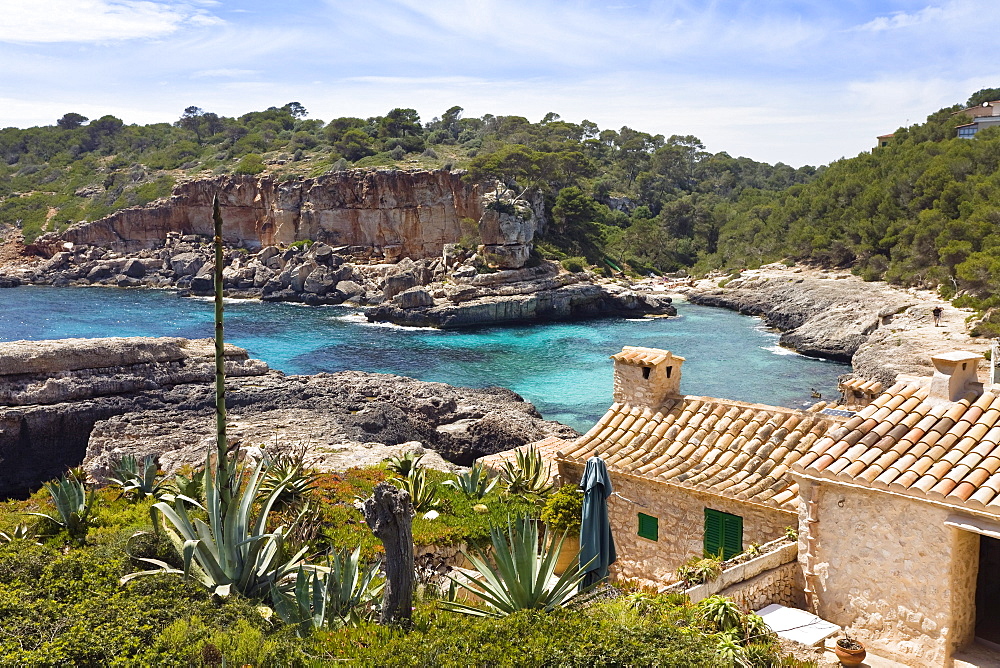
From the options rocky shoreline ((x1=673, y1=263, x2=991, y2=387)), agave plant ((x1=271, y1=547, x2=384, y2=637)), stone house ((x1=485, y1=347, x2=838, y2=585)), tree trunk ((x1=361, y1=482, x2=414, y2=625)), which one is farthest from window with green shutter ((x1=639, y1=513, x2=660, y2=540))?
rocky shoreline ((x1=673, y1=263, x2=991, y2=387))

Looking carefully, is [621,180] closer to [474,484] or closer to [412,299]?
[412,299]

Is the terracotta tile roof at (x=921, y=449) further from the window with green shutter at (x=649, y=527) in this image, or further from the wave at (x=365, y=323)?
the wave at (x=365, y=323)

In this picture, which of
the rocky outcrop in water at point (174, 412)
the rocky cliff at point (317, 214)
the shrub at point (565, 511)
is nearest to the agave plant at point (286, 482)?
the shrub at point (565, 511)

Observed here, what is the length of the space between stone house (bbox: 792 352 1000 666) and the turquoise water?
70.7 feet

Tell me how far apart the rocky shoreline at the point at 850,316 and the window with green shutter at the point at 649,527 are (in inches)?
875

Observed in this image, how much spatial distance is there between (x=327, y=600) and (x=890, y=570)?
5.27 meters

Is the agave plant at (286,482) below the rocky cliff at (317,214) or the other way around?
below

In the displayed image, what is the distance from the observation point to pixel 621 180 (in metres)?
104

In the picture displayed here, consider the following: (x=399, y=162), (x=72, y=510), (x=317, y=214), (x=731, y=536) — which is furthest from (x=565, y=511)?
(x=399, y=162)

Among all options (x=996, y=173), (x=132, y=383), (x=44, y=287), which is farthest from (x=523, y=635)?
(x=44, y=287)

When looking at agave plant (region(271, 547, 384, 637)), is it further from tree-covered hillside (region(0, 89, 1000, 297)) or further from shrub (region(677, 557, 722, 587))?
tree-covered hillside (region(0, 89, 1000, 297))

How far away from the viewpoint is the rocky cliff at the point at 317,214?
6619 cm

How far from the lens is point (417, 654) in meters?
5.50

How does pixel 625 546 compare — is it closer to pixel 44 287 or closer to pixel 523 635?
pixel 523 635
